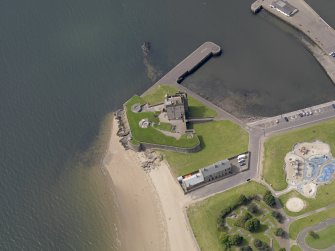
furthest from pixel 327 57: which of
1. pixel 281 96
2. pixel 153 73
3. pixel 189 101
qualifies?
pixel 153 73

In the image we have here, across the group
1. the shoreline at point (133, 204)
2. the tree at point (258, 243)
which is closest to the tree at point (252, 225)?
the tree at point (258, 243)

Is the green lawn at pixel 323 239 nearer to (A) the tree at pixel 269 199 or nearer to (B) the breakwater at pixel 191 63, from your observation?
(A) the tree at pixel 269 199

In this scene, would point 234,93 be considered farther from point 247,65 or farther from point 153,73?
point 153,73

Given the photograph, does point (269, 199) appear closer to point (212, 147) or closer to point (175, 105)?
point (212, 147)

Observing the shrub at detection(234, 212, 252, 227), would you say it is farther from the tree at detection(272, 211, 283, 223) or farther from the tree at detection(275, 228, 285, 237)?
the tree at detection(275, 228, 285, 237)

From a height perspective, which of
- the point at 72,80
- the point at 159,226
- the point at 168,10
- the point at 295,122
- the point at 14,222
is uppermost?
the point at 168,10

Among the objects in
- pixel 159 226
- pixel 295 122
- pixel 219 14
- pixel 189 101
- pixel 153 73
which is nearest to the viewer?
pixel 159 226
